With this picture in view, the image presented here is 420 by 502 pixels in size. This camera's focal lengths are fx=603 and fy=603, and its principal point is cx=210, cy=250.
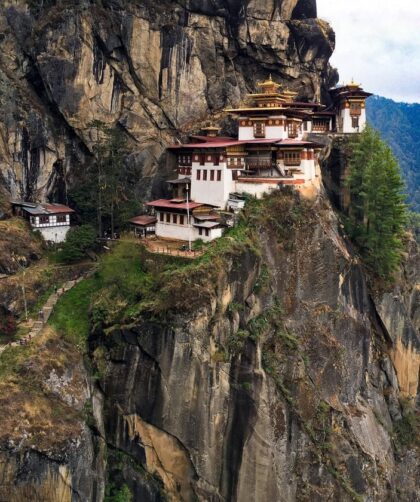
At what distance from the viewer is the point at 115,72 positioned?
55094 millimetres

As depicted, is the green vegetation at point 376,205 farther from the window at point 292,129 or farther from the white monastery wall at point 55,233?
the white monastery wall at point 55,233

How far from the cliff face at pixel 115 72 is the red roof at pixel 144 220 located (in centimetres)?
423

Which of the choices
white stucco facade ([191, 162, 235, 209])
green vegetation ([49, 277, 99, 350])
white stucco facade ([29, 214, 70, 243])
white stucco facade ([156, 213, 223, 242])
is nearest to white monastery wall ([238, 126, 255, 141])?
white stucco facade ([191, 162, 235, 209])

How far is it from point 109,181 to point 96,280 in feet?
36.9

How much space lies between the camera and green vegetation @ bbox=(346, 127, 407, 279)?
5384 centimetres

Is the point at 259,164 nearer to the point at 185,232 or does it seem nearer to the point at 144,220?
the point at 185,232

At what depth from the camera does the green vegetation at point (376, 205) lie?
5384 cm

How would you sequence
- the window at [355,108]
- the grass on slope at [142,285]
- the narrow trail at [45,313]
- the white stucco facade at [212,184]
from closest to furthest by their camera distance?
1. the narrow trail at [45,313]
2. the grass on slope at [142,285]
3. the white stucco facade at [212,184]
4. the window at [355,108]

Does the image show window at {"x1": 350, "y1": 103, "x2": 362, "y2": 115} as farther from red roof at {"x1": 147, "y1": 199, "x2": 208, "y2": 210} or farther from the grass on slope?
the grass on slope

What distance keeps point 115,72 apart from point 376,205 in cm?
2669

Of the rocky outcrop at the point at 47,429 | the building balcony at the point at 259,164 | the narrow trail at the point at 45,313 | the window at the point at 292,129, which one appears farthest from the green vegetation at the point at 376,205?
the rocky outcrop at the point at 47,429

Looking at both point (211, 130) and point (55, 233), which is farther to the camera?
point (211, 130)

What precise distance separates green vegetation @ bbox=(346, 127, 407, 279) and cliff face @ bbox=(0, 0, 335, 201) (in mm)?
14776

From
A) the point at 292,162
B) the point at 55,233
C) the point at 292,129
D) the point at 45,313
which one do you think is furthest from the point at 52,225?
the point at 292,129
